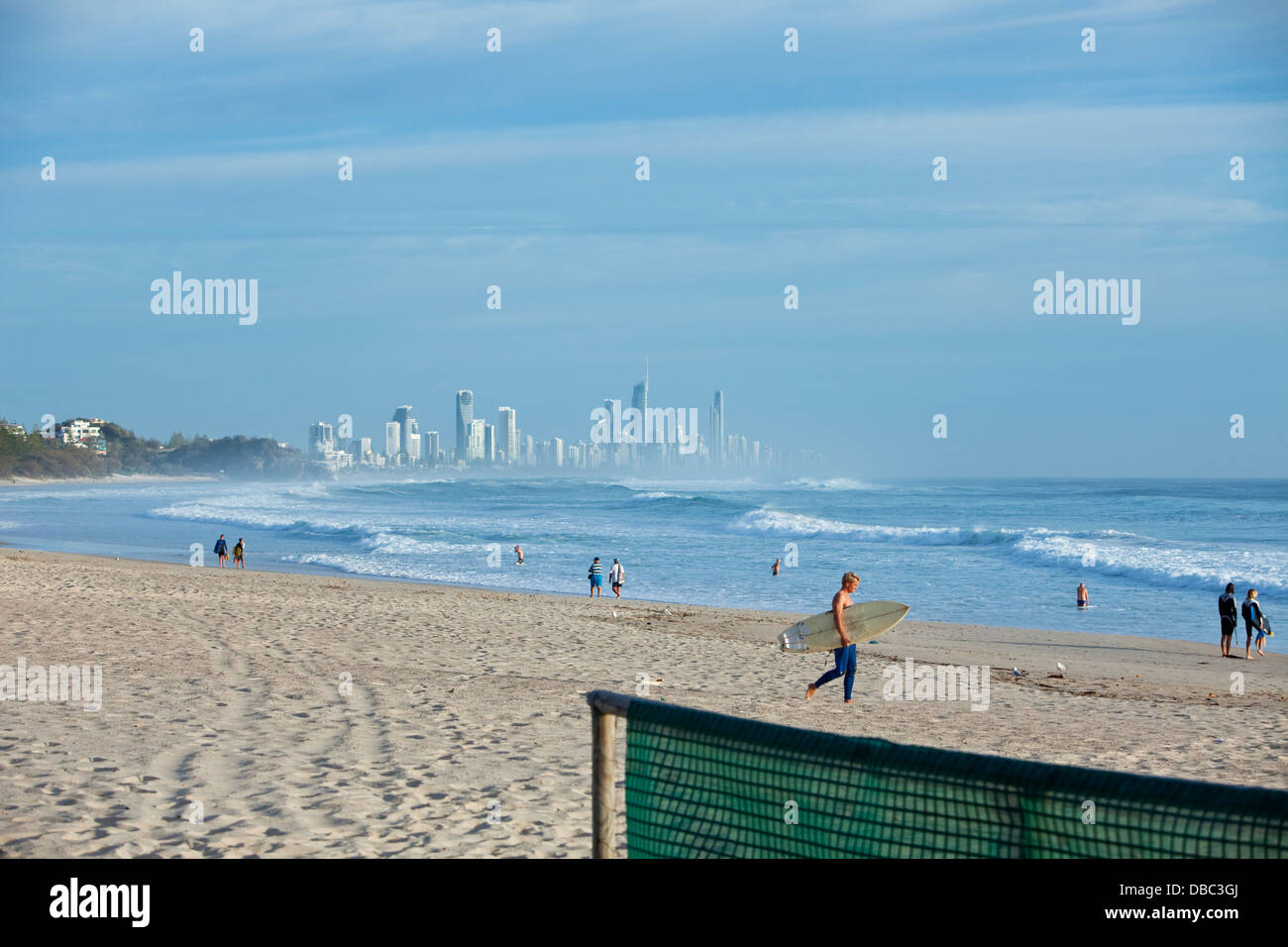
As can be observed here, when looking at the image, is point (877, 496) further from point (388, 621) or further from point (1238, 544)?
point (388, 621)

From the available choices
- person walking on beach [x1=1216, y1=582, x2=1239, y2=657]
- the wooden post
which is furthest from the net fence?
person walking on beach [x1=1216, y1=582, x2=1239, y2=657]

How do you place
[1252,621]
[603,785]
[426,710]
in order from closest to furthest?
[603,785], [426,710], [1252,621]

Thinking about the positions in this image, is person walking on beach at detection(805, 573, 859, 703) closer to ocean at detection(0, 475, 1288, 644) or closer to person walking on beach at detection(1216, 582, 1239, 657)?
person walking on beach at detection(1216, 582, 1239, 657)

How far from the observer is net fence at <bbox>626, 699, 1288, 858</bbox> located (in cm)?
267

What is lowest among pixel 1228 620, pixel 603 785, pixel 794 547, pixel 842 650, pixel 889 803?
pixel 794 547

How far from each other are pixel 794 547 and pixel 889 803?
4162cm

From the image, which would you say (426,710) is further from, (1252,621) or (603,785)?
(1252,621)

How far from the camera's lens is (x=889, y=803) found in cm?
312

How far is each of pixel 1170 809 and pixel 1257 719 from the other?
1106cm

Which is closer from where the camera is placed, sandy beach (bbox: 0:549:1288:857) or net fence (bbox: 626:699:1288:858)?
net fence (bbox: 626:699:1288:858)

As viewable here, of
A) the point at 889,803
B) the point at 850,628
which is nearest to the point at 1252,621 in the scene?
the point at 850,628

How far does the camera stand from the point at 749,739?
3389mm

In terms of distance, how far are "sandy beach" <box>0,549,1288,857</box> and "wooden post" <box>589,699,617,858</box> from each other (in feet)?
7.96
